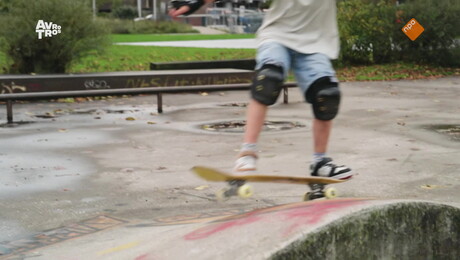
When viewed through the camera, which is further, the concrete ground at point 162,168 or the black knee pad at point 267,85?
the concrete ground at point 162,168

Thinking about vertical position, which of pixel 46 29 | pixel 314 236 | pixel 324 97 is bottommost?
pixel 314 236

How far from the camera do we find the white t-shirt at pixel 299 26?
4336mm

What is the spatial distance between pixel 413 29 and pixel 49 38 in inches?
402

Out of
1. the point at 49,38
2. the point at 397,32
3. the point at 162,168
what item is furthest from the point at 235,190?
the point at 397,32

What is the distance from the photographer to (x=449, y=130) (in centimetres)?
948

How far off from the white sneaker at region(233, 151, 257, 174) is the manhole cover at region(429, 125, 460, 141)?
5307 millimetres

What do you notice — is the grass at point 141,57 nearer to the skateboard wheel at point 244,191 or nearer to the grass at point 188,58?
the grass at point 188,58

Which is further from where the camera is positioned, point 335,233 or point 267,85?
point 267,85

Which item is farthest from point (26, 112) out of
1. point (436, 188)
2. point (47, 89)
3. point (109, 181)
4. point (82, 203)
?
point (436, 188)

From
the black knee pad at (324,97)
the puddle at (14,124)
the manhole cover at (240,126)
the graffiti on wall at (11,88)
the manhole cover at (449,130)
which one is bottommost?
the manhole cover at (240,126)

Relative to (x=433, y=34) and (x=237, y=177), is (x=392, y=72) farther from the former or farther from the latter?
(x=237, y=177)

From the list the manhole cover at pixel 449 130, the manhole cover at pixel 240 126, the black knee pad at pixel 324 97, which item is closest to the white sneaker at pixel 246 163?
the black knee pad at pixel 324 97

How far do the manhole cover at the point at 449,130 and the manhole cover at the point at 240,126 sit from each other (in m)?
1.81

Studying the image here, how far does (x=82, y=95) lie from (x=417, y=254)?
26.2 ft
